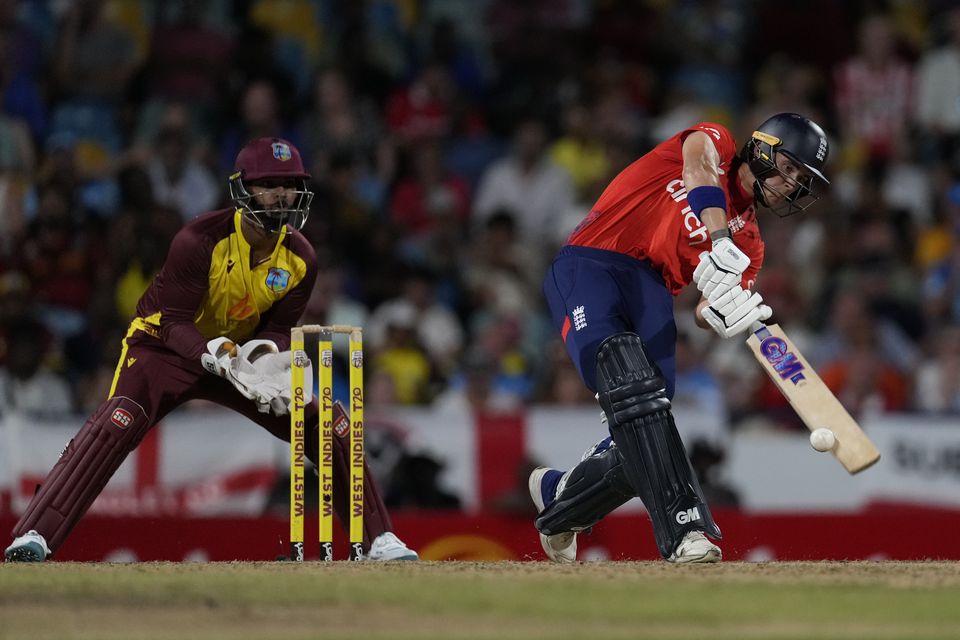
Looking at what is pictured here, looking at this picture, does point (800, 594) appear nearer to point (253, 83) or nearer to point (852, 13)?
point (253, 83)

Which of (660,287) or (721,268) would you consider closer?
(721,268)

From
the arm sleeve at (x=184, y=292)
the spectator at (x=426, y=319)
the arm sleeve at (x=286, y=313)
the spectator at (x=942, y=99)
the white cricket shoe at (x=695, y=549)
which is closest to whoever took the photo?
the white cricket shoe at (x=695, y=549)

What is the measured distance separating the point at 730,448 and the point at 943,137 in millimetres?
4085

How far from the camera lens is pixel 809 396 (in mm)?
6188

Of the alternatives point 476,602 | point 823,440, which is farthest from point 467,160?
point 476,602

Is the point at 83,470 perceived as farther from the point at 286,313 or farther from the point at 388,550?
the point at 388,550

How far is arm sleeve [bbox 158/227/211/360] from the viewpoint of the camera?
6.90 m

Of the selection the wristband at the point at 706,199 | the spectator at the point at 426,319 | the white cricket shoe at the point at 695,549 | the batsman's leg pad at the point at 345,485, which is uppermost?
the spectator at the point at 426,319

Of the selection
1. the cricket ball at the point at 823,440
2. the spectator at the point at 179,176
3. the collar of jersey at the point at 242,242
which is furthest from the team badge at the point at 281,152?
the spectator at the point at 179,176

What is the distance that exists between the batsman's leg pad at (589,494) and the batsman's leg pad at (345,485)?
674 mm

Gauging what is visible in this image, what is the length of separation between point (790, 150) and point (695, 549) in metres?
1.56

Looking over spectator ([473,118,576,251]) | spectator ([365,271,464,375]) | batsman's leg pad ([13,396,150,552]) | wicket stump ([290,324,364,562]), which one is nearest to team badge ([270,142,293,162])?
wicket stump ([290,324,364,562])

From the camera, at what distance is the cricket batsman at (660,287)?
20.4 feet

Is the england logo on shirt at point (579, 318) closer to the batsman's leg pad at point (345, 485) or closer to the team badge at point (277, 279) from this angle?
the batsman's leg pad at point (345, 485)
